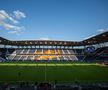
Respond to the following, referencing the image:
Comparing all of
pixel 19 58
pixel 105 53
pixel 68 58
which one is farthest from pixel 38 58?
pixel 105 53

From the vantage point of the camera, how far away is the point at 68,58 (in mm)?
95250

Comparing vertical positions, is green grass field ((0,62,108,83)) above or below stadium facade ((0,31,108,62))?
below

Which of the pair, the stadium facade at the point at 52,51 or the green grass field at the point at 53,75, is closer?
the green grass field at the point at 53,75

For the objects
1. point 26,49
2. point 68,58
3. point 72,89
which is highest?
point 26,49

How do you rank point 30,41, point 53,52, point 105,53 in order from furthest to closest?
point 53,52 → point 30,41 → point 105,53

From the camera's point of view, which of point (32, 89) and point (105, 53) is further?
point (105, 53)

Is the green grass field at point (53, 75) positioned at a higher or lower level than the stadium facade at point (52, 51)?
lower

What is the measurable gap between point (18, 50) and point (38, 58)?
18599 mm

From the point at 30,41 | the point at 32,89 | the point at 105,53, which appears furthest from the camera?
the point at 30,41

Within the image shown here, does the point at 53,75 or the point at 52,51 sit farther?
the point at 52,51

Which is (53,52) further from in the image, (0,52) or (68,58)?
(0,52)

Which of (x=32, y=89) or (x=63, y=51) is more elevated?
(x=63, y=51)

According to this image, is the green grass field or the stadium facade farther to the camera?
the stadium facade

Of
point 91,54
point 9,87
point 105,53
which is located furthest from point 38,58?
point 9,87
